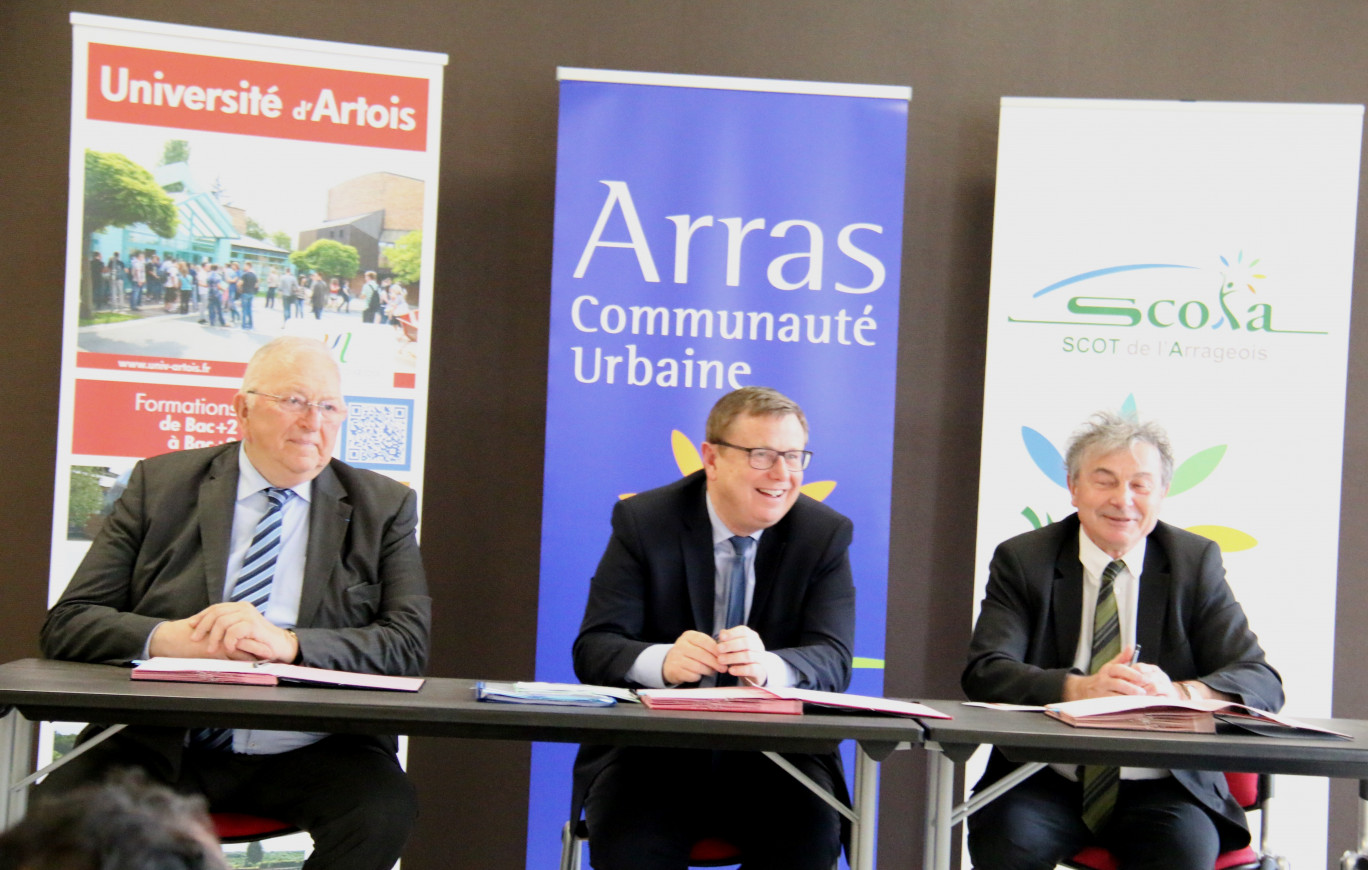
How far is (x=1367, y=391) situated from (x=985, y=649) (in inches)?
91.0

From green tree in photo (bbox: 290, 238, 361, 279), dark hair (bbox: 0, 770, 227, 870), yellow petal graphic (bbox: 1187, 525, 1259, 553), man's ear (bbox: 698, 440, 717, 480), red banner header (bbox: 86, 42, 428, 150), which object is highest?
red banner header (bbox: 86, 42, 428, 150)

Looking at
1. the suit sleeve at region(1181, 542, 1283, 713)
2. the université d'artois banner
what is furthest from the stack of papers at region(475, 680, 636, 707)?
the université d'artois banner

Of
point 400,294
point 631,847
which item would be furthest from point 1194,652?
point 400,294

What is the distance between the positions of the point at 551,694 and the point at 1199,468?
7.86 ft

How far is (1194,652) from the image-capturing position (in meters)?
2.70

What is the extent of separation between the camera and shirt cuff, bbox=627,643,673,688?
252 cm

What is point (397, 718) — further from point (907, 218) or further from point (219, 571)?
point (907, 218)

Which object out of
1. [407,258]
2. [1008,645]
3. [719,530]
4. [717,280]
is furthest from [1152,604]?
[407,258]

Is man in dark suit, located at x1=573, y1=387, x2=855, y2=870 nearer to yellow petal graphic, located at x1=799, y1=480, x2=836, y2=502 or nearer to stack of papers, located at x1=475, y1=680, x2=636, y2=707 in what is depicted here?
stack of papers, located at x1=475, y1=680, x2=636, y2=707

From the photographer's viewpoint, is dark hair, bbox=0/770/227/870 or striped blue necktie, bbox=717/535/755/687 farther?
striped blue necktie, bbox=717/535/755/687

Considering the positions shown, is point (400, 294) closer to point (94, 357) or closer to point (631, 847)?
point (94, 357)

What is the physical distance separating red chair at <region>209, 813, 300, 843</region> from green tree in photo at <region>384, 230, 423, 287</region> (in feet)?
5.75

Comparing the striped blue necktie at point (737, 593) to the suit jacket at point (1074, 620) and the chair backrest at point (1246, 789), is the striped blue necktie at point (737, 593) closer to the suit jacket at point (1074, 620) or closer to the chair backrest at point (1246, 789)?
the suit jacket at point (1074, 620)

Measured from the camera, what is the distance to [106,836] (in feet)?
2.30
